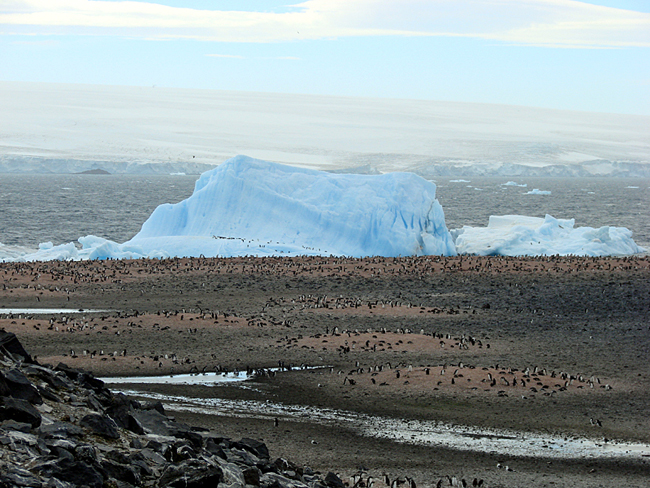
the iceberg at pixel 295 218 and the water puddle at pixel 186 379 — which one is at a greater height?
the iceberg at pixel 295 218

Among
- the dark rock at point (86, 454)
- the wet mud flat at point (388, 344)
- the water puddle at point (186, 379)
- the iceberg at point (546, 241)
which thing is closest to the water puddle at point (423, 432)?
the wet mud flat at point (388, 344)

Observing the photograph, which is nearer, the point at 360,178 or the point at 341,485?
the point at 341,485

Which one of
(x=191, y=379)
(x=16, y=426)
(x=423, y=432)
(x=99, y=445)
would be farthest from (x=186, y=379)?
(x=16, y=426)

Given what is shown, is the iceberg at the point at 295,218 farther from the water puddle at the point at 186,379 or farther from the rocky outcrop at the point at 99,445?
the rocky outcrop at the point at 99,445

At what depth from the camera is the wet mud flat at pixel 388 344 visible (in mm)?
12945

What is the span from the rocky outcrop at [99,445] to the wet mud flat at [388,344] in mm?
2976

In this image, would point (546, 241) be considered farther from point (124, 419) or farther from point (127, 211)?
point (127, 211)

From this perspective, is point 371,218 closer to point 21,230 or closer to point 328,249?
point 328,249

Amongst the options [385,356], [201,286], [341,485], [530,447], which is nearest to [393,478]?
[341,485]

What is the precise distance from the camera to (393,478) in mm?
11227

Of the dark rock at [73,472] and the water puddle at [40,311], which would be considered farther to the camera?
the water puddle at [40,311]

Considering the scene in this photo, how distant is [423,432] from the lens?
1380cm

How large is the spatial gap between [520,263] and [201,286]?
49.2 ft

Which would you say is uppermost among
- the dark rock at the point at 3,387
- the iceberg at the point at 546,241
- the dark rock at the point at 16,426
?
the dark rock at the point at 3,387
